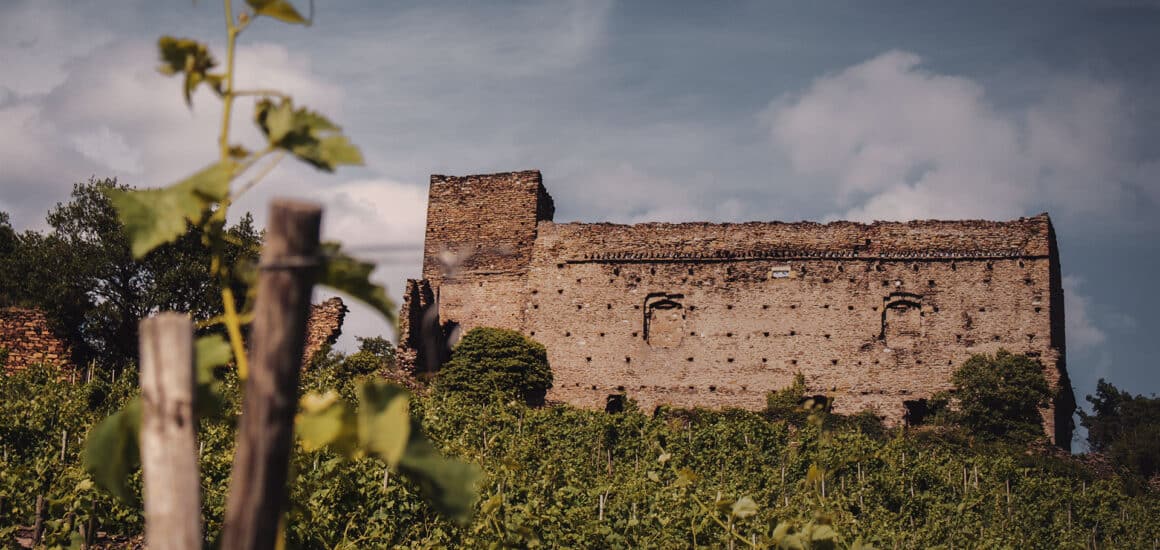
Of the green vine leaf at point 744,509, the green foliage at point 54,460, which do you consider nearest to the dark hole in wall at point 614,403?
the green foliage at point 54,460

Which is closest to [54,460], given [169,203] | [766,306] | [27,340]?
[169,203]

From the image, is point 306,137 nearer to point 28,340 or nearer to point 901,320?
point 28,340

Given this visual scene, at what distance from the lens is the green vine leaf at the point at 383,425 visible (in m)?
1.21

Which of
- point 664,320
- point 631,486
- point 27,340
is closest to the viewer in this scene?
point 631,486

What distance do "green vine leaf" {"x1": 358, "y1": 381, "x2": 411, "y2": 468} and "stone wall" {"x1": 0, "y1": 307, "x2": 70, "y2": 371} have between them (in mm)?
19010

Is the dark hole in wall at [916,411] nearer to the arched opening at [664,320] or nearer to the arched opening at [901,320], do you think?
the arched opening at [901,320]

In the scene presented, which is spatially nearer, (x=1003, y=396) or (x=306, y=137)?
(x=306, y=137)

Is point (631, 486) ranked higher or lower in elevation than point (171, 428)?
lower

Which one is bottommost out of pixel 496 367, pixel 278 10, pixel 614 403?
pixel 278 10

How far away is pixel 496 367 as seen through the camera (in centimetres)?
2309

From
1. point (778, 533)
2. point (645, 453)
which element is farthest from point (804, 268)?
point (778, 533)

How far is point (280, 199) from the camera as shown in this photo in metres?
1.19

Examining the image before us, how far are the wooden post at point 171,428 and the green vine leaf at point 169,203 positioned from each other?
0.36 ft

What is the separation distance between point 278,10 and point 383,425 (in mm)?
554
